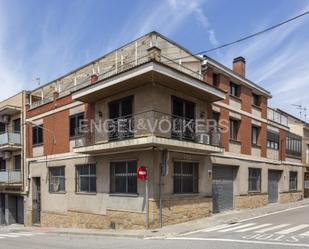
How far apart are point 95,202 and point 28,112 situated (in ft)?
34.9

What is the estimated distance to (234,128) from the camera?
2408 centimetres

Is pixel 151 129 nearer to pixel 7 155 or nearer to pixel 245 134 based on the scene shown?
pixel 245 134

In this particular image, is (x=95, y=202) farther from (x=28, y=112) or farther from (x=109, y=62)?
(x=28, y=112)

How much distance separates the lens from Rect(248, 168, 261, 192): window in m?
25.3

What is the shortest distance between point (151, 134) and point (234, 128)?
955 cm

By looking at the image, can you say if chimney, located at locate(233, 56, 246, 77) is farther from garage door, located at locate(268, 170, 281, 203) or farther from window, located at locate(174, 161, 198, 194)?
window, located at locate(174, 161, 198, 194)

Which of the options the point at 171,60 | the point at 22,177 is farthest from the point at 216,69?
the point at 22,177

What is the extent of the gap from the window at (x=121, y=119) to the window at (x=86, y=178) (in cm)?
304

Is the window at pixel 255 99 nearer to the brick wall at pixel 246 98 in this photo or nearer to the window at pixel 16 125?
the brick wall at pixel 246 98

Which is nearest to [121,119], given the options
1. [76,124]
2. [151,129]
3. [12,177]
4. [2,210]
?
[151,129]

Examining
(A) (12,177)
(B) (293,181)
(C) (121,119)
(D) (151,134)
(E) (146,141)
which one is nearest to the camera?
(E) (146,141)

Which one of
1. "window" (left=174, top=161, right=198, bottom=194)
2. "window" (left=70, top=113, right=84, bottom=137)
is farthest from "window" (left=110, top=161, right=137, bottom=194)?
"window" (left=70, top=113, right=84, bottom=137)

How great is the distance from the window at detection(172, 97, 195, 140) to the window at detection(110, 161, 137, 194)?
2421mm

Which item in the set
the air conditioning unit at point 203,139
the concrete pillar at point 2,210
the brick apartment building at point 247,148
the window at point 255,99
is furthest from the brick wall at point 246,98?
the concrete pillar at point 2,210
